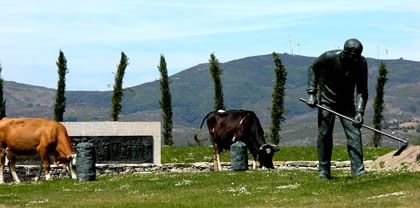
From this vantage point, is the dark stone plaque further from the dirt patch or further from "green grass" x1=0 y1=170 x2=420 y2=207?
"green grass" x1=0 y1=170 x2=420 y2=207

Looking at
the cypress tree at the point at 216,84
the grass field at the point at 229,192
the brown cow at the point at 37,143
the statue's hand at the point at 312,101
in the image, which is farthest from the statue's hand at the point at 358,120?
the cypress tree at the point at 216,84

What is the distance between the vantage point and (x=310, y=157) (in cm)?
6072

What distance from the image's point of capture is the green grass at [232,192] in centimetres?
2350

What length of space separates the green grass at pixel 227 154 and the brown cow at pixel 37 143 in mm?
18069

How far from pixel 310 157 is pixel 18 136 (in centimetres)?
2594

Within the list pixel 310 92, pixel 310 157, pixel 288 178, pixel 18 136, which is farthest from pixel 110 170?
pixel 310 92

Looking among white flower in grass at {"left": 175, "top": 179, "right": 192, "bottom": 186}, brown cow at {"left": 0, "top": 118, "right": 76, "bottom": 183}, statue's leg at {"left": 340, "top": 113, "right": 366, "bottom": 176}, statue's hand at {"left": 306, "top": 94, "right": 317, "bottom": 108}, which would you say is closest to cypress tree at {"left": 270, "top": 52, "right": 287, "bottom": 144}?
brown cow at {"left": 0, "top": 118, "right": 76, "bottom": 183}

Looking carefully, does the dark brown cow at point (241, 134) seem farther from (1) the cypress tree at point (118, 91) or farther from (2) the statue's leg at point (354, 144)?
(1) the cypress tree at point (118, 91)

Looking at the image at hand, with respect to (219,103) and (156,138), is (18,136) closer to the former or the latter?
(156,138)

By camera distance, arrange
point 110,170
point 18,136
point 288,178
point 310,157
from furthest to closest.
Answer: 1. point 310,157
2. point 110,170
3. point 18,136
4. point 288,178

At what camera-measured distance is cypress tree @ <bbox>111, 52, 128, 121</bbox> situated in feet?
245

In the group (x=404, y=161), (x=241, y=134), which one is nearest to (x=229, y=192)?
(x=241, y=134)

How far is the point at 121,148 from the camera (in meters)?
52.0

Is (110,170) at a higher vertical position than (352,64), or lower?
lower
